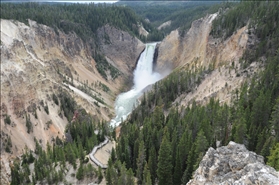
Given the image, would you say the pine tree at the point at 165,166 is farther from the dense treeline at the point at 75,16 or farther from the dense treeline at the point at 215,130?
the dense treeline at the point at 75,16

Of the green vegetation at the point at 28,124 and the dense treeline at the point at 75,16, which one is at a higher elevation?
the dense treeline at the point at 75,16

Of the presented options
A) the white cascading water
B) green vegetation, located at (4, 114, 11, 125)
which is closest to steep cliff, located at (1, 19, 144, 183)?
green vegetation, located at (4, 114, 11, 125)

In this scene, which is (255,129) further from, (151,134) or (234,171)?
(234,171)

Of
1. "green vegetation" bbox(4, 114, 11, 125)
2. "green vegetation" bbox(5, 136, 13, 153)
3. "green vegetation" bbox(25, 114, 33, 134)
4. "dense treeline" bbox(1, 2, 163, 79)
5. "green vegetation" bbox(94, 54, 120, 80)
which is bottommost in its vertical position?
"green vegetation" bbox(5, 136, 13, 153)

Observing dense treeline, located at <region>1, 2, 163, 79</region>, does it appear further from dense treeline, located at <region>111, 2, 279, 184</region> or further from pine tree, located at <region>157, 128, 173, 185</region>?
pine tree, located at <region>157, 128, 173, 185</region>

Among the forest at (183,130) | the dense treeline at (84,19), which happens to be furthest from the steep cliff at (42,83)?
the forest at (183,130)

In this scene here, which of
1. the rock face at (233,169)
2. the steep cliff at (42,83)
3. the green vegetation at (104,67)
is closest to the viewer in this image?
the rock face at (233,169)

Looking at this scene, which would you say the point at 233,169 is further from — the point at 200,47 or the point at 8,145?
the point at 200,47

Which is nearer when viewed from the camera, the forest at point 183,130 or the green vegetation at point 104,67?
the forest at point 183,130
